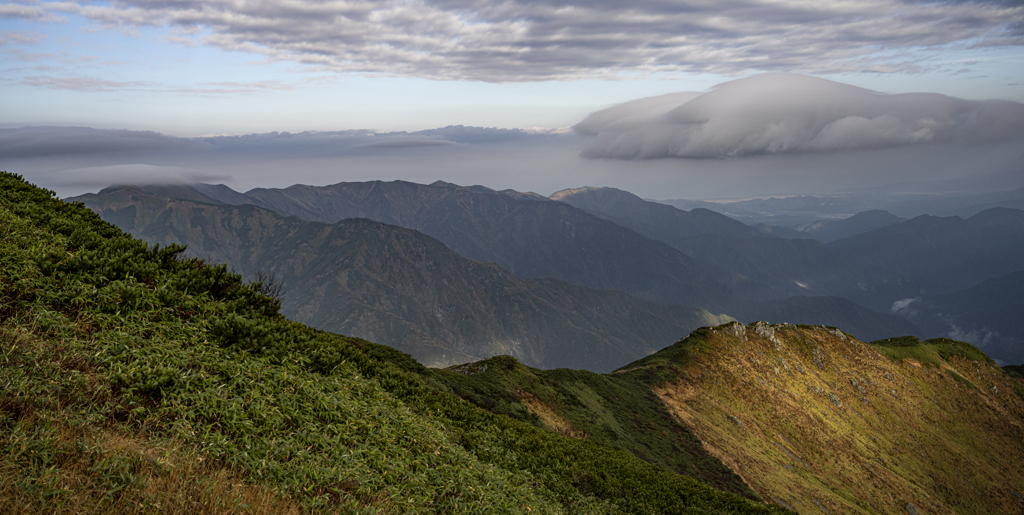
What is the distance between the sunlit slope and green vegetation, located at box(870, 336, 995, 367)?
1.79 ft

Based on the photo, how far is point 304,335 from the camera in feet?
47.4

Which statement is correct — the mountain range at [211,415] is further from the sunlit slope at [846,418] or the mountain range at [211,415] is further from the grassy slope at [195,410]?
the sunlit slope at [846,418]

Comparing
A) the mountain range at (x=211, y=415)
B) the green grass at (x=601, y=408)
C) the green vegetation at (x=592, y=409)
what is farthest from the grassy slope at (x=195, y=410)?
the green grass at (x=601, y=408)

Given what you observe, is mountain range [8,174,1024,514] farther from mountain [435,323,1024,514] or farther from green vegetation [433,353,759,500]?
mountain [435,323,1024,514]

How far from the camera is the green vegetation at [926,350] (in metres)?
113

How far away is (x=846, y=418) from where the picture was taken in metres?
83.4

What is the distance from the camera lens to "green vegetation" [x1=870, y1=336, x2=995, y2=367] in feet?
371

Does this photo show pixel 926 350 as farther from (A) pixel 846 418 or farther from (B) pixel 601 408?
(B) pixel 601 408

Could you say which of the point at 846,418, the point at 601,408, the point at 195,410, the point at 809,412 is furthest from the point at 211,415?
the point at 846,418

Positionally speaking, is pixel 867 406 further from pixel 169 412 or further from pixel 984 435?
pixel 169 412

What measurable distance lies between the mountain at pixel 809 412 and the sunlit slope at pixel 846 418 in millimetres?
306

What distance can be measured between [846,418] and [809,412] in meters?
11.8

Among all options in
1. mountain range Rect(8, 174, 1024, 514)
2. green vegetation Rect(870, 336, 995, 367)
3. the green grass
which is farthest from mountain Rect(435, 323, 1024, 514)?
mountain range Rect(8, 174, 1024, 514)

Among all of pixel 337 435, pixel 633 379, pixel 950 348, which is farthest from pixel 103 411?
pixel 950 348
